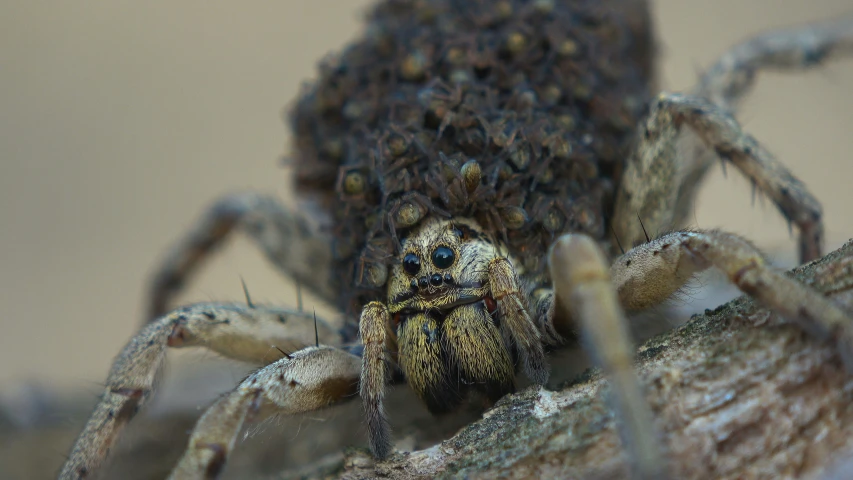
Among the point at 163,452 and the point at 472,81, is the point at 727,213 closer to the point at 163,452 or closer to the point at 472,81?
the point at 472,81

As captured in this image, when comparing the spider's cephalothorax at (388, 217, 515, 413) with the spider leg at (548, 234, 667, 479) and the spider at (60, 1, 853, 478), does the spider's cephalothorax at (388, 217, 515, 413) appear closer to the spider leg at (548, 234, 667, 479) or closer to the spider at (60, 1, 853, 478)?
the spider at (60, 1, 853, 478)

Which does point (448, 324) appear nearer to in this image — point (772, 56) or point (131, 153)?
point (772, 56)

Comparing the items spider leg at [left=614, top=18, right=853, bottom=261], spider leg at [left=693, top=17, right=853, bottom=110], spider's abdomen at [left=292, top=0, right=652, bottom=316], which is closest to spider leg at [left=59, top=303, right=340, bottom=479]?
spider's abdomen at [left=292, top=0, right=652, bottom=316]

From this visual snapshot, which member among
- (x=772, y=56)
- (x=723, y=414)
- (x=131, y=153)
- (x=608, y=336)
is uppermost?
(x=131, y=153)

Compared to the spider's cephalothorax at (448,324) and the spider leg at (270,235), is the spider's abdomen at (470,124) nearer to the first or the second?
the spider's cephalothorax at (448,324)

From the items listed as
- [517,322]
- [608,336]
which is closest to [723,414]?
[608,336]

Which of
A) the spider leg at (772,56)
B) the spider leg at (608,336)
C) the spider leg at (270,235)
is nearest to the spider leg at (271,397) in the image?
the spider leg at (608,336)

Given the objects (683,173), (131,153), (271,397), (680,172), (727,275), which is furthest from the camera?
(131,153)

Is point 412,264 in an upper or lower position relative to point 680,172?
lower
